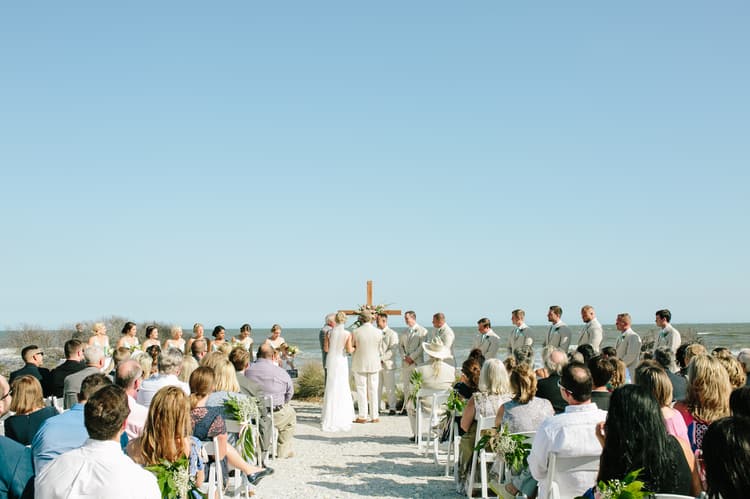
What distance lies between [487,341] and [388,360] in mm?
2237

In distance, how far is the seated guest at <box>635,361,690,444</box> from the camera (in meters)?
4.64

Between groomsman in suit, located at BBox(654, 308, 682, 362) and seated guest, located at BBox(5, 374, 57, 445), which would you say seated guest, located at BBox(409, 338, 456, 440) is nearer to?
groomsman in suit, located at BBox(654, 308, 682, 362)

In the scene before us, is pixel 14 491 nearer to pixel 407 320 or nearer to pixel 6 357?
pixel 407 320


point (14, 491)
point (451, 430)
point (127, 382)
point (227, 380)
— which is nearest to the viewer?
point (14, 491)

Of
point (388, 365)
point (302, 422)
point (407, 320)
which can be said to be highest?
point (407, 320)

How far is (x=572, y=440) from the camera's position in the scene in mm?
4594

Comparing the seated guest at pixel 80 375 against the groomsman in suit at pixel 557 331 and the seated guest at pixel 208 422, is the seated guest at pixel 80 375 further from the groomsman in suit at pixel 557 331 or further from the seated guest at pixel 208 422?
the groomsman in suit at pixel 557 331

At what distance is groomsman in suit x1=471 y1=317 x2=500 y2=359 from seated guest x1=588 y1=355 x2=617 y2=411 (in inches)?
268

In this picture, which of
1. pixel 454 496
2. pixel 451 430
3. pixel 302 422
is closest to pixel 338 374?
pixel 302 422

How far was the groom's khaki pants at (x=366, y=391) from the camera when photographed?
41.0ft

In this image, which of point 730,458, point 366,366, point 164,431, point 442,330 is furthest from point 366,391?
point 730,458

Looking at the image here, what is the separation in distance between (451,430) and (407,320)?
503 cm

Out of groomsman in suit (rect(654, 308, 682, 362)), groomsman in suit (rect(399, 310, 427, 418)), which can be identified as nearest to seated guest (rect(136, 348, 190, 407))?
groomsman in suit (rect(399, 310, 427, 418))

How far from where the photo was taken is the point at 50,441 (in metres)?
4.52
